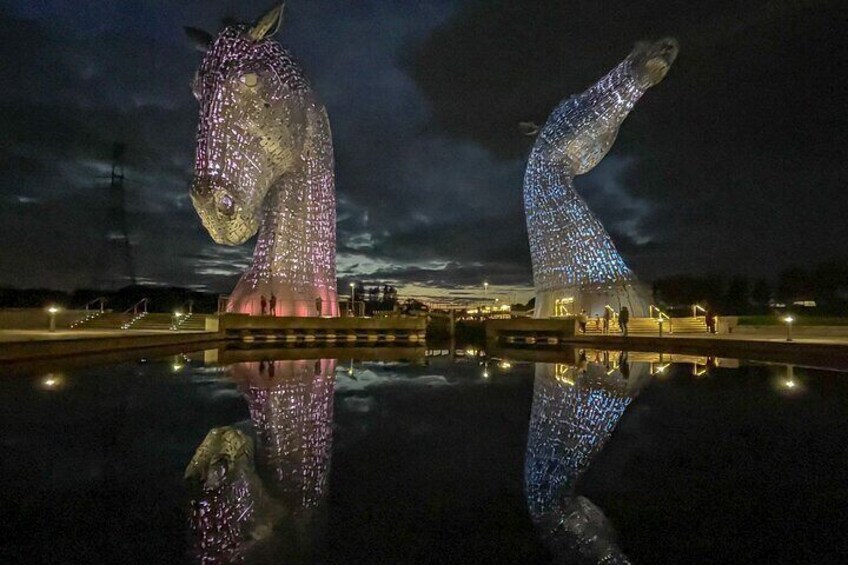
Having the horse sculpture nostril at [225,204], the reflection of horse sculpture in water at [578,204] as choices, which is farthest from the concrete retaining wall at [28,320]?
the reflection of horse sculpture in water at [578,204]

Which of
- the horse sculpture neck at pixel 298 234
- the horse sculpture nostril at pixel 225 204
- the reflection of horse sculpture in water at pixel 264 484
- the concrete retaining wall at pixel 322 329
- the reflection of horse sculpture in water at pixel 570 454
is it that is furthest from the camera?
the concrete retaining wall at pixel 322 329

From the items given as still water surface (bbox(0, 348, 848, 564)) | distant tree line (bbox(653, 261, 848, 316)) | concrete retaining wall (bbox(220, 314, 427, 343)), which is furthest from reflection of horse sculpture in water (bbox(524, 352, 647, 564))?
A: distant tree line (bbox(653, 261, 848, 316))

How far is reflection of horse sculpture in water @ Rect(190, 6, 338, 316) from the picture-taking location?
1416 centimetres

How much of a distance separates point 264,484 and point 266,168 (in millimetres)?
13043

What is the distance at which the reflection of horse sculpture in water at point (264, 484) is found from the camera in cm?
285

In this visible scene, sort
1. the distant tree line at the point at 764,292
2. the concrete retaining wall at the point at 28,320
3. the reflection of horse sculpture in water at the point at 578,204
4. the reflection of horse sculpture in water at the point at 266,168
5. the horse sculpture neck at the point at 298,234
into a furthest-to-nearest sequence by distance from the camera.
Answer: the distant tree line at the point at 764,292, the reflection of horse sculpture in water at the point at 578,204, the concrete retaining wall at the point at 28,320, the horse sculpture neck at the point at 298,234, the reflection of horse sculpture in water at the point at 266,168

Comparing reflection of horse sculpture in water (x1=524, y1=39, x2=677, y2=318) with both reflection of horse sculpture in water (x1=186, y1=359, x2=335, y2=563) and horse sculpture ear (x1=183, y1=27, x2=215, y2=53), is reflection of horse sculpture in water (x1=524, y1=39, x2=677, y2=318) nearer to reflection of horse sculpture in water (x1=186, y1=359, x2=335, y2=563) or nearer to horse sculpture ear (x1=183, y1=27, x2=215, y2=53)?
horse sculpture ear (x1=183, y1=27, x2=215, y2=53)

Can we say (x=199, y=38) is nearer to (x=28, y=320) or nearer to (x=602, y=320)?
(x=28, y=320)

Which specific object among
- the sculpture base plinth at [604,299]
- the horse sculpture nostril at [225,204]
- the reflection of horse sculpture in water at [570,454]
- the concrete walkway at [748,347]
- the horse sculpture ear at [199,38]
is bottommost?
the reflection of horse sculpture in water at [570,454]

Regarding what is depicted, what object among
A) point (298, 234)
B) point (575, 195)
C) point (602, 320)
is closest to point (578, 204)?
point (575, 195)

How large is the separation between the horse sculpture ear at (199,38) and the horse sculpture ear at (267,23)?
115 cm

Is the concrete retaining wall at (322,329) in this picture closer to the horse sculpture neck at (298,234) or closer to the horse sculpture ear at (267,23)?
the horse sculpture neck at (298,234)

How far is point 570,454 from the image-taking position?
478cm

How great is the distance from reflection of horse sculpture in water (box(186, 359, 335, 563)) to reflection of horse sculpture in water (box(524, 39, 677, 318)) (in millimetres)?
18461
